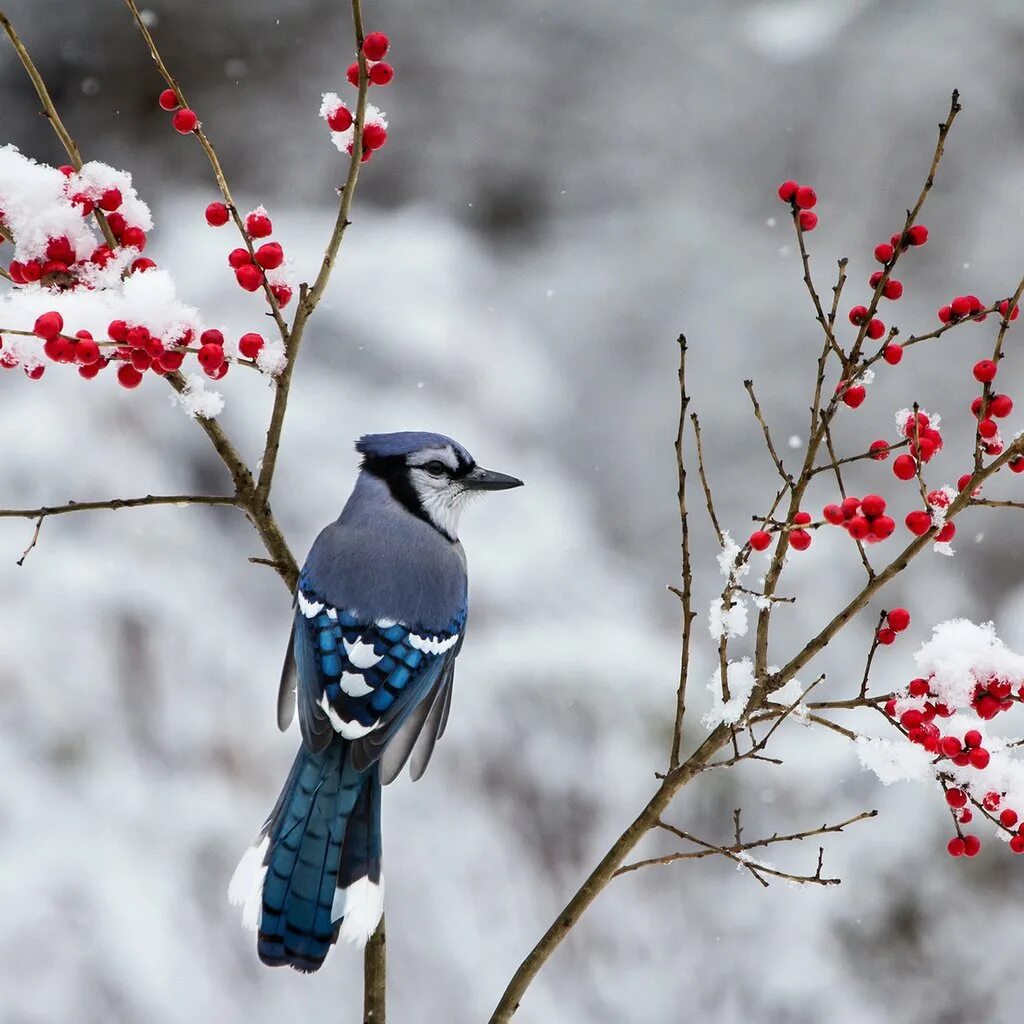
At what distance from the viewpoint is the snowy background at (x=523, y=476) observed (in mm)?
2832

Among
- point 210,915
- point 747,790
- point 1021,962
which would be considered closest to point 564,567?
point 747,790

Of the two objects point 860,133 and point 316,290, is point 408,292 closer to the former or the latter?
point 860,133

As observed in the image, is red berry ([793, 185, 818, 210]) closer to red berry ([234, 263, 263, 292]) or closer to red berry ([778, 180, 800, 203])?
red berry ([778, 180, 800, 203])

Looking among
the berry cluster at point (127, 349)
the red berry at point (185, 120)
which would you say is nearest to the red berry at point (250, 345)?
the berry cluster at point (127, 349)

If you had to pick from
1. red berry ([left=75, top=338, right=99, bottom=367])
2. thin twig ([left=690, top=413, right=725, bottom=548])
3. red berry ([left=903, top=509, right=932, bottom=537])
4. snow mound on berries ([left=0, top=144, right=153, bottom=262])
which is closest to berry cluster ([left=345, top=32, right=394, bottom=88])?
snow mound on berries ([left=0, top=144, right=153, bottom=262])

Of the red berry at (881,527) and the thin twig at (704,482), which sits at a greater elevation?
the thin twig at (704,482)

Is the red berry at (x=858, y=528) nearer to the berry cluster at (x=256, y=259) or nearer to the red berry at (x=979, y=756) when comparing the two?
the red berry at (x=979, y=756)

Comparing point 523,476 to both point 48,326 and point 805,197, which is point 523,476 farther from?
point 48,326

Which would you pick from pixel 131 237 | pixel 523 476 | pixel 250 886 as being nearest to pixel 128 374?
pixel 131 237

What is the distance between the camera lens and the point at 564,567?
130 inches

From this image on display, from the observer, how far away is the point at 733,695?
4.00 feet

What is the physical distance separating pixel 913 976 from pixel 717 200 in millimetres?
2480

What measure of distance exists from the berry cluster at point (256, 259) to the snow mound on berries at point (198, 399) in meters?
0.12

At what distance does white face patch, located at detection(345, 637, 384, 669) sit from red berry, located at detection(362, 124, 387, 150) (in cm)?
69
